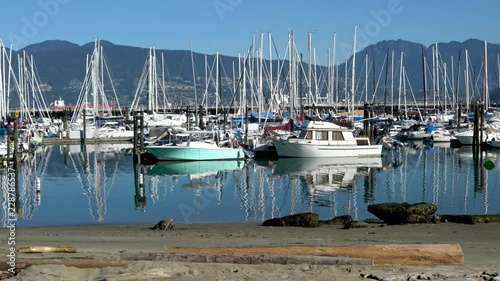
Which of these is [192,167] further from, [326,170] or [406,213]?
[406,213]

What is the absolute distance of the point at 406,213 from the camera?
65.7ft

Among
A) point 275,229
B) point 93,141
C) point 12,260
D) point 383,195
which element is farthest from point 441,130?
point 12,260

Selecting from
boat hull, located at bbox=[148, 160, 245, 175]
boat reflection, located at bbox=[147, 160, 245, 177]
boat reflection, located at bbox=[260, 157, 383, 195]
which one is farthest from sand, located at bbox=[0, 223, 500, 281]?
boat hull, located at bbox=[148, 160, 245, 175]

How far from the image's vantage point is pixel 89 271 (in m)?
10.9

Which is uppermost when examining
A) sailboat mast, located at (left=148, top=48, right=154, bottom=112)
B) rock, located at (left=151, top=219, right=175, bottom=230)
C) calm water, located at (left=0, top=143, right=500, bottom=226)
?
sailboat mast, located at (left=148, top=48, right=154, bottom=112)

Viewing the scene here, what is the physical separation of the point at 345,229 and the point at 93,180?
22553 millimetres

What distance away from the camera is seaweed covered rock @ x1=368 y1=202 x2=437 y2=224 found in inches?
783

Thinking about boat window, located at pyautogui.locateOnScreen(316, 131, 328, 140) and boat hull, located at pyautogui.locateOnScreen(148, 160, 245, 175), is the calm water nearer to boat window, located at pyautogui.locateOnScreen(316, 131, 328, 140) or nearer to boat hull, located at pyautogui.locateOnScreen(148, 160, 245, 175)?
boat hull, located at pyautogui.locateOnScreen(148, 160, 245, 175)

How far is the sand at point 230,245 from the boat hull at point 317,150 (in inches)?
1064

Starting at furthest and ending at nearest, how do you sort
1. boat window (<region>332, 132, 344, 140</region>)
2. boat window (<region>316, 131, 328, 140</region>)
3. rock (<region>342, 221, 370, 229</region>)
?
boat window (<region>332, 132, 344, 140</region>), boat window (<region>316, 131, 328, 140</region>), rock (<region>342, 221, 370, 229</region>)

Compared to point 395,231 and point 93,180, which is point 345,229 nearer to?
point 395,231

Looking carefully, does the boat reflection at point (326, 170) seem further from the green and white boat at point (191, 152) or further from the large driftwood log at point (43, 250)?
the large driftwood log at point (43, 250)

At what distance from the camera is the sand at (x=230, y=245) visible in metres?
10.4

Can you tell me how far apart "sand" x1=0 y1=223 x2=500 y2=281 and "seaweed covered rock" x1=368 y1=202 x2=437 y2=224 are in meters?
0.63
